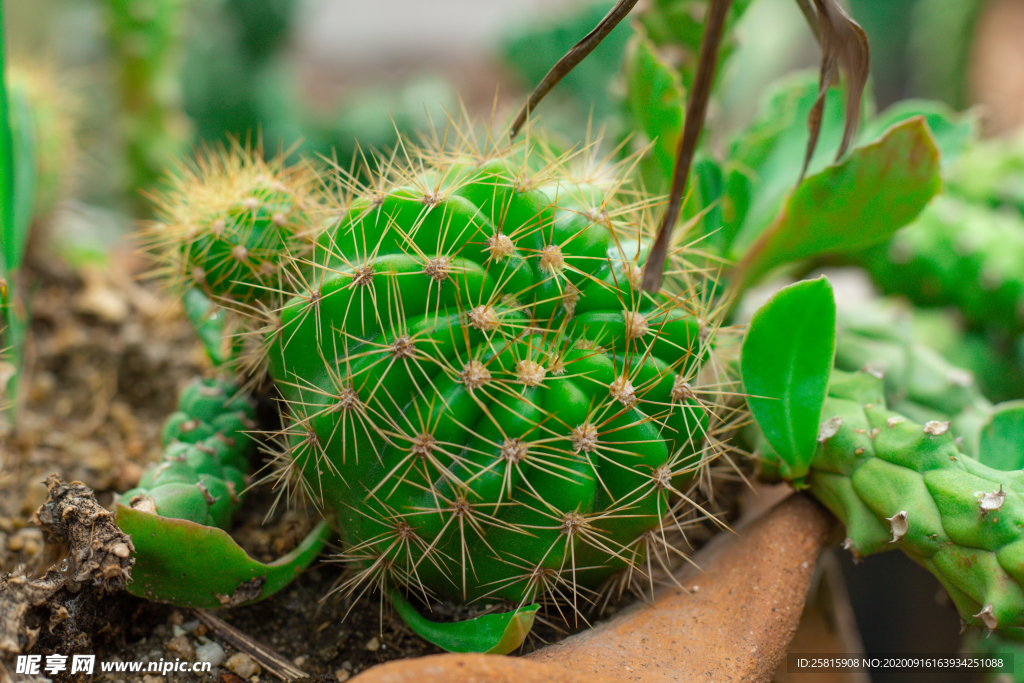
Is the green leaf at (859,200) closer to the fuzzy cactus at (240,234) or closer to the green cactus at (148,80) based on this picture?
the fuzzy cactus at (240,234)

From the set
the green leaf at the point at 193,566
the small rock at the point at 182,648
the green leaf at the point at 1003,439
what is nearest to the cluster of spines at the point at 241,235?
the green leaf at the point at 193,566

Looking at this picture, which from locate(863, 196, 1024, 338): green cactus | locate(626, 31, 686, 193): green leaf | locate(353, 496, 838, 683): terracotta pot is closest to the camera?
locate(353, 496, 838, 683): terracotta pot

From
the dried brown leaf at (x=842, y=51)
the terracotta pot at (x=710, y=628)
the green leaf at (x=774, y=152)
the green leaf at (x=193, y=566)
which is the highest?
the dried brown leaf at (x=842, y=51)

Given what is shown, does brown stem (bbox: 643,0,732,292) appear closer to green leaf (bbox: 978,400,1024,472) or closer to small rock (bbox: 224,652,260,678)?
green leaf (bbox: 978,400,1024,472)

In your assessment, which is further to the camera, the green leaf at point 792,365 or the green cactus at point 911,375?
the green cactus at point 911,375

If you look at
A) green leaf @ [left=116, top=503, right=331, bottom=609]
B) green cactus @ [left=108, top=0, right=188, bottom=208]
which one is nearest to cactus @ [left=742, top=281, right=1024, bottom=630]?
green leaf @ [left=116, top=503, right=331, bottom=609]

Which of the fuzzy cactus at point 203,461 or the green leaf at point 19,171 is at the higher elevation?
the green leaf at point 19,171

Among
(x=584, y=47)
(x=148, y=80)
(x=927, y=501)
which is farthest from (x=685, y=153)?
(x=148, y=80)
